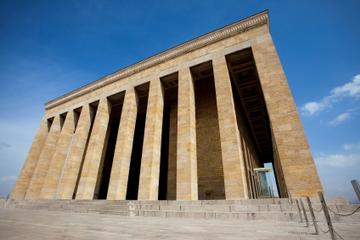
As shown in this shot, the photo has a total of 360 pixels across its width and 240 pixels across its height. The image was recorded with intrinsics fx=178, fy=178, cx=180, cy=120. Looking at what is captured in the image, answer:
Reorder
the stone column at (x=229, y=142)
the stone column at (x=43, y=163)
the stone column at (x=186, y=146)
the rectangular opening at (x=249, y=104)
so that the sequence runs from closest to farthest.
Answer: the stone column at (x=229, y=142)
the stone column at (x=186, y=146)
the rectangular opening at (x=249, y=104)
the stone column at (x=43, y=163)

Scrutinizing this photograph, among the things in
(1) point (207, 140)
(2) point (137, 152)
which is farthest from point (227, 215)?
(2) point (137, 152)

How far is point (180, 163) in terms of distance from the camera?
32.9 feet

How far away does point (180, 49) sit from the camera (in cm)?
1380

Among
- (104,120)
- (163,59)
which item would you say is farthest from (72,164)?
(163,59)

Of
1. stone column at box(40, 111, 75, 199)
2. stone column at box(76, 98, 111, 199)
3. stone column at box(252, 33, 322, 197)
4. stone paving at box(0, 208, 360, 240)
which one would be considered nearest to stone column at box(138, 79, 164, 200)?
stone column at box(76, 98, 111, 199)

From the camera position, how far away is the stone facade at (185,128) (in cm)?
885

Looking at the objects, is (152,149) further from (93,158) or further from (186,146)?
(93,158)

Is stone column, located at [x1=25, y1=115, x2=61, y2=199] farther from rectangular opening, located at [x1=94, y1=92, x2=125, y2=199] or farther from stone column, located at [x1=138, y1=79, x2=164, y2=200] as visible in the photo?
stone column, located at [x1=138, y1=79, x2=164, y2=200]

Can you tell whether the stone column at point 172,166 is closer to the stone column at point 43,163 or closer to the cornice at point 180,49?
the cornice at point 180,49

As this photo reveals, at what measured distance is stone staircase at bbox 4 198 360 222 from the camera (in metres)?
5.34

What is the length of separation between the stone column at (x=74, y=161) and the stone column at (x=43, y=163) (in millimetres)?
3378

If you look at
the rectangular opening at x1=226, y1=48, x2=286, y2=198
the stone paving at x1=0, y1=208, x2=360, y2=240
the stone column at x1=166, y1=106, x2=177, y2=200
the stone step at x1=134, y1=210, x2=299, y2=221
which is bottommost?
the stone paving at x1=0, y1=208, x2=360, y2=240

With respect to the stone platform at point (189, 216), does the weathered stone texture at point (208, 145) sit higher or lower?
higher

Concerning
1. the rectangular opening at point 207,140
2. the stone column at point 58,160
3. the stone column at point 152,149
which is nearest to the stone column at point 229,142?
the rectangular opening at point 207,140
